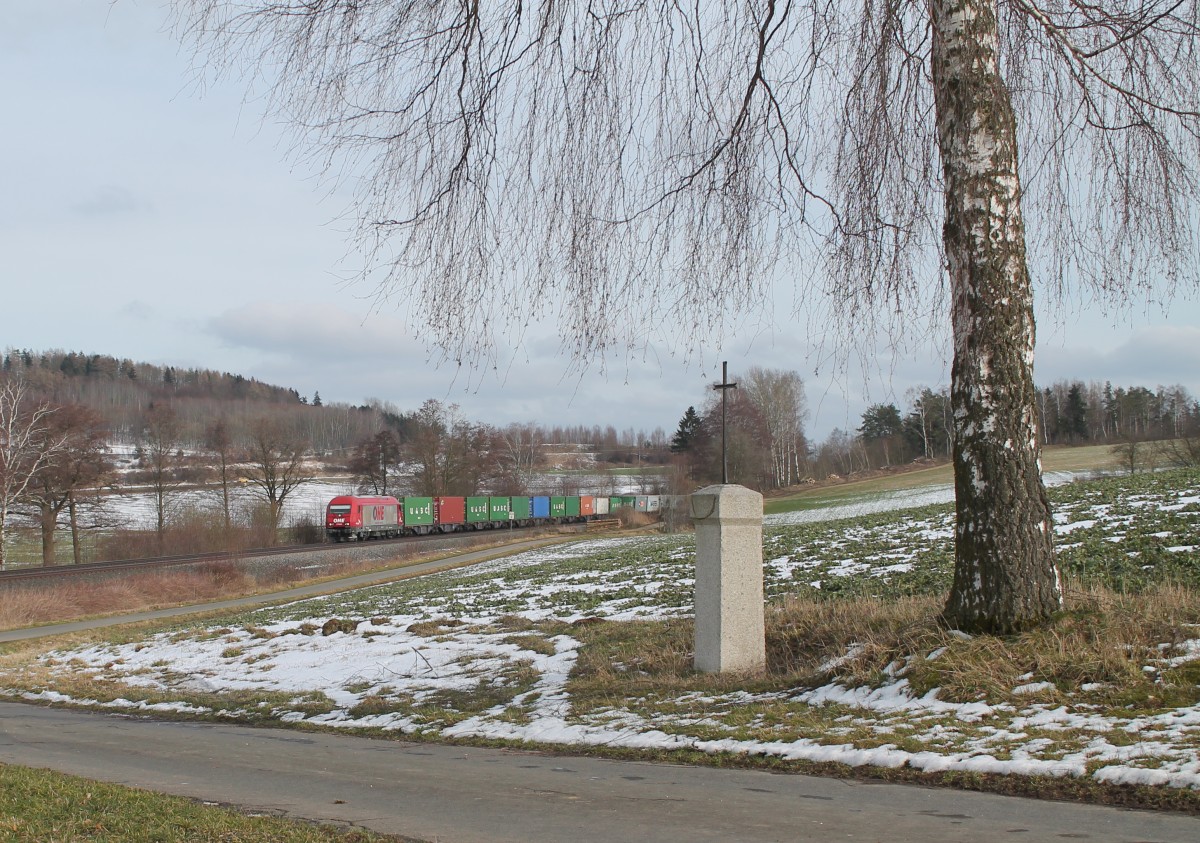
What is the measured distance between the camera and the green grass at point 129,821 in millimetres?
4465

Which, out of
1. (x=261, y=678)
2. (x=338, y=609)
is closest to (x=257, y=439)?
(x=338, y=609)

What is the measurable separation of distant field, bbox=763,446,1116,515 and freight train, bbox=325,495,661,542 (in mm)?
12625

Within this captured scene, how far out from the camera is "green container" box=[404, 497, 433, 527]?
6531 cm

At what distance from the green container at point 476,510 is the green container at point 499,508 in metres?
0.67

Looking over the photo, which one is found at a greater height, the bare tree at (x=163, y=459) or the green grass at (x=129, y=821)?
the bare tree at (x=163, y=459)

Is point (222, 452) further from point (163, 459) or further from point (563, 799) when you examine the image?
point (563, 799)

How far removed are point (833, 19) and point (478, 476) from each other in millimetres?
73697

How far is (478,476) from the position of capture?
3140 inches

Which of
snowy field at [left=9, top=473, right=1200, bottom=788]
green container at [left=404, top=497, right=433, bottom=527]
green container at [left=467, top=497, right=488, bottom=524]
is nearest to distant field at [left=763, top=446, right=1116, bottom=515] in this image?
green container at [left=467, top=497, right=488, bottom=524]

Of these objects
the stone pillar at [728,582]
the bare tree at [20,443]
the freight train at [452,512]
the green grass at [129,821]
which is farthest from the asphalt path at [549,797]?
the freight train at [452,512]

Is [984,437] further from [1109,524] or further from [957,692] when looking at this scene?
[1109,524]

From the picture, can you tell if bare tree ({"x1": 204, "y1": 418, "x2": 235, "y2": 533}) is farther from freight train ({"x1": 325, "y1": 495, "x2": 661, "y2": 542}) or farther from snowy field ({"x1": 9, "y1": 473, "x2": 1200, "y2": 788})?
snowy field ({"x1": 9, "y1": 473, "x2": 1200, "y2": 788})

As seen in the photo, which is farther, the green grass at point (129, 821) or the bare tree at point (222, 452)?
the bare tree at point (222, 452)

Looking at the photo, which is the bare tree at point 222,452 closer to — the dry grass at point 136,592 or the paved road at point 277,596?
the paved road at point 277,596
